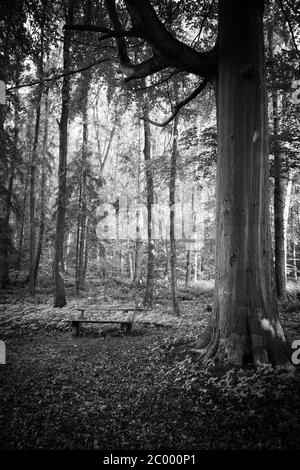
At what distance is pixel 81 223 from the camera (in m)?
14.4

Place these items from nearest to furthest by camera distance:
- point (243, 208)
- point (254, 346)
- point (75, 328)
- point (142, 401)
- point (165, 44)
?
point (142, 401)
point (254, 346)
point (243, 208)
point (165, 44)
point (75, 328)

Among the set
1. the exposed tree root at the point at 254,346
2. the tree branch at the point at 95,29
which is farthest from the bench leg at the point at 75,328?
the tree branch at the point at 95,29

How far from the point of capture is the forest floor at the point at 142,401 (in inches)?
119

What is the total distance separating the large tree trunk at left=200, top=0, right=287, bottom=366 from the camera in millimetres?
4215

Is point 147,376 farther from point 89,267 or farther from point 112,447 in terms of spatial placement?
point 89,267

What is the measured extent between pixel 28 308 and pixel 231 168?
31.6ft

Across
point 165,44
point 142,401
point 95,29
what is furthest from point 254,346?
point 95,29

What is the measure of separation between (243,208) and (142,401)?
3183mm

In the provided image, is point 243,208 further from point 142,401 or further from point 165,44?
point 142,401

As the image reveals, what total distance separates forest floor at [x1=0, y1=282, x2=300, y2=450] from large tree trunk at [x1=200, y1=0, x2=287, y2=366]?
52 cm

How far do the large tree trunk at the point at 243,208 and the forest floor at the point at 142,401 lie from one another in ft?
1.70

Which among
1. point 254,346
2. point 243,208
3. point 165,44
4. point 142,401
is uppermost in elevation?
point 165,44

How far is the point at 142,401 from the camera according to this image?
3.95m
